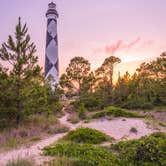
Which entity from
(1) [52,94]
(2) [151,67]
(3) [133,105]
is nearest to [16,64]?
(1) [52,94]

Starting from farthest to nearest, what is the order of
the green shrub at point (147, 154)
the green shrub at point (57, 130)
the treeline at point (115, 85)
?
the treeline at point (115, 85) < the green shrub at point (57, 130) < the green shrub at point (147, 154)

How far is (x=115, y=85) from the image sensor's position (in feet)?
106

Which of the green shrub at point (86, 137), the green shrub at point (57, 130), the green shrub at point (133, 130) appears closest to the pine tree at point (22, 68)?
the green shrub at point (57, 130)

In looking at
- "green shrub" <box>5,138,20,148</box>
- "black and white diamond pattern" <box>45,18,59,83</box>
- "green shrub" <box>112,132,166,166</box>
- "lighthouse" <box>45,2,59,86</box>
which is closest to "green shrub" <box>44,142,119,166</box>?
"green shrub" <box>112,132,166,166</box>

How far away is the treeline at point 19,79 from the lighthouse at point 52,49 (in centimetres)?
1684

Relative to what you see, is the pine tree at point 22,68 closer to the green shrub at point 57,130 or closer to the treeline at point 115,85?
the green shrub at point 57,130

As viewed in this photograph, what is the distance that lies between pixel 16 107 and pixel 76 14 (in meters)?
9.07

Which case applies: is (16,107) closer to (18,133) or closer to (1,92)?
(1,92)

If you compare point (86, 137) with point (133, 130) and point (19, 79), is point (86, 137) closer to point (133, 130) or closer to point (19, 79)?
point (133, 130)

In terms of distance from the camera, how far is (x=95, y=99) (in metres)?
27.9

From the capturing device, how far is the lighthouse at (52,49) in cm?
3095

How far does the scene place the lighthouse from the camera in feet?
102

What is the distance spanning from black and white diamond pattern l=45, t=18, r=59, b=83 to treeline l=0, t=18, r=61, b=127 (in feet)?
56.3

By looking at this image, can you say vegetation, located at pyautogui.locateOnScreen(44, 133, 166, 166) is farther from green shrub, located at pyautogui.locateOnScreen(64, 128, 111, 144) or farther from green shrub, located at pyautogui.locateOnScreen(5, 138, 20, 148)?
green shrub, located at pyautogui.locateOnScreen(64, 128, 111, 144)
